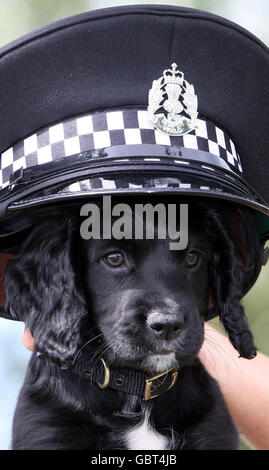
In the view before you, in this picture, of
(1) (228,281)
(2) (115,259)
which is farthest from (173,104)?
(1) (228,281)

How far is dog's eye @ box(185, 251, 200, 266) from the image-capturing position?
114 inches

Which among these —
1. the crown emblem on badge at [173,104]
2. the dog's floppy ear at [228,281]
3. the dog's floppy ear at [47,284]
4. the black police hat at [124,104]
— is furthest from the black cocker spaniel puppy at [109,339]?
the crown emblem on badge at [173,104]

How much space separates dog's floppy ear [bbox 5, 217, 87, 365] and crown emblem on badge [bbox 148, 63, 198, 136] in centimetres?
59

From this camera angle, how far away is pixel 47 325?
8.78 feet

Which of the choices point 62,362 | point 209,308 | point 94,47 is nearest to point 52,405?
point 62,362

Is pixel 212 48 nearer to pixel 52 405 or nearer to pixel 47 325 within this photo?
pixel 47 325

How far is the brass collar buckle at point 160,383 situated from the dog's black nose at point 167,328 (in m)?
0.22

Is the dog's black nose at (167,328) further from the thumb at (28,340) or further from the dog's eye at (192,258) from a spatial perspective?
the thumb at (28,340)

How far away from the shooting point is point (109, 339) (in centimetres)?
269

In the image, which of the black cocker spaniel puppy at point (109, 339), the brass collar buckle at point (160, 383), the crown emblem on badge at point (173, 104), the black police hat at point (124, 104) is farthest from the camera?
the brass collar buckle at point (160, 383)

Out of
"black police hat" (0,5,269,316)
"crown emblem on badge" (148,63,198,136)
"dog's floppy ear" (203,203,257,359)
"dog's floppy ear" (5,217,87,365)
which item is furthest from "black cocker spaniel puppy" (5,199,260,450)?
"crown emblem on badge" (148,63,198,136)

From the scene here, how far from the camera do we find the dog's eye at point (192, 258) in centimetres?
290

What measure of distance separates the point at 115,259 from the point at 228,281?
1.72 feet

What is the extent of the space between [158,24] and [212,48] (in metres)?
0.21
